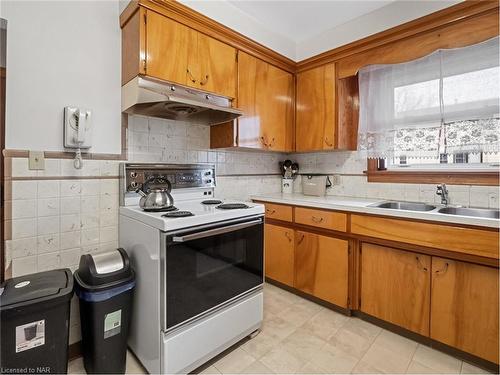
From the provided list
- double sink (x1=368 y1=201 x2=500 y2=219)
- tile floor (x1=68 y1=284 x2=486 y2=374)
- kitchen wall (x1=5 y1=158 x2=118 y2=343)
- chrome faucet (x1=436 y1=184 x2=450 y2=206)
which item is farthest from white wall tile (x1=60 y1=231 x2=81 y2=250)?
Result: chrome faucet (x1=436 y1=184 x2=450 y2=206)

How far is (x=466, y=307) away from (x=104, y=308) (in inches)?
81.6

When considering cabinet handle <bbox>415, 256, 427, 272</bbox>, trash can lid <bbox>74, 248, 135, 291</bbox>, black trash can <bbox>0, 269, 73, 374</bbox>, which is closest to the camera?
black trash can <bbox>0, 269, 73, 374</bbox>

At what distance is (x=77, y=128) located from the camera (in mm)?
1563

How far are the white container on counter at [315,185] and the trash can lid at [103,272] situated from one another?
72.3 inches

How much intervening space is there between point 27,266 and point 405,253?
7.72 ft

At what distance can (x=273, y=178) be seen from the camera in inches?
119

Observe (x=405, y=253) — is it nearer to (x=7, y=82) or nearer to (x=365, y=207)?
(x=365, y=207)

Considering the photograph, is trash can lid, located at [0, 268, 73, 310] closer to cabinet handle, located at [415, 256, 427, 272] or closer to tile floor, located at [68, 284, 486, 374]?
tile floor, located at [68, 284, 486, 374]

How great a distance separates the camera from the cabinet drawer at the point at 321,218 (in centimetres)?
204

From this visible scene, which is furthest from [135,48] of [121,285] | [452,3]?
[452,3]

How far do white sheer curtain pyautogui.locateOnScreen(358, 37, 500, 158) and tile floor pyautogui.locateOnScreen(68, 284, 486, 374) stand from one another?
1.44m

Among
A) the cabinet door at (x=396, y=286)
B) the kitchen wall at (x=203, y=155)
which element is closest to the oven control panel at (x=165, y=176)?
the kitchen wall at (x=203, y=155)

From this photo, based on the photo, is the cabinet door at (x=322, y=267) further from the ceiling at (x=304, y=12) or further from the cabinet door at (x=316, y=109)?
the ceiling at (x=304, y=12)

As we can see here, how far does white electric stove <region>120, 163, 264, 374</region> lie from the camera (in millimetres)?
1360
